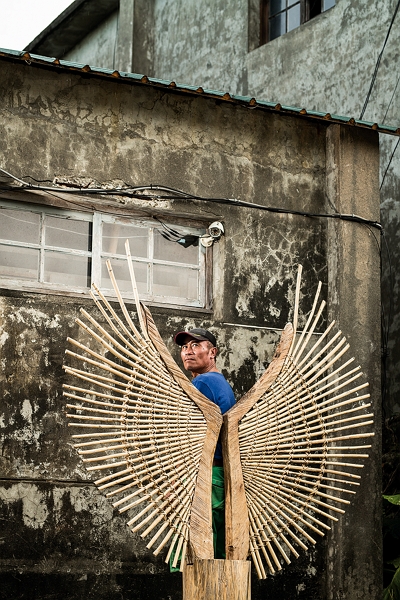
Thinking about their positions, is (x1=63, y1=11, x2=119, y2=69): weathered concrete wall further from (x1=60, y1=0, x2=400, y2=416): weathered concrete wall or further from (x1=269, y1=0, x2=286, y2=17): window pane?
(x1=269, y1=0, x2=286, y2=17): window pane

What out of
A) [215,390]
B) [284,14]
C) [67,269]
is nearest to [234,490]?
[215,390]

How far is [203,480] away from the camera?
4918mm

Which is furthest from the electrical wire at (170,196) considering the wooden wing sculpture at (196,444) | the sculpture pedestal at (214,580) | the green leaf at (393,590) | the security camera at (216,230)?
the sculpture pedestal at (214,580)

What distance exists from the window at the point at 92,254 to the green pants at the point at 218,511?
307 centimetres

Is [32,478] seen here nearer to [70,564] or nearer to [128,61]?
[70,564]

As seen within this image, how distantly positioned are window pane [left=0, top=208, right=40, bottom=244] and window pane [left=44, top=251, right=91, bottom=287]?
0.62 feet

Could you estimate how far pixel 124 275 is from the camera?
318 inches

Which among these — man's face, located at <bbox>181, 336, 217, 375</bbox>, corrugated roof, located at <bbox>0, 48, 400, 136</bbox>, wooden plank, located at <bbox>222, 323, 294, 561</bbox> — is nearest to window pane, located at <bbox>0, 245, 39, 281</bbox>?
corrugated roof, located at <bbox>0, 48, 400, 136</bbox>

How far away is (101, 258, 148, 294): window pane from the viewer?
7984 mm

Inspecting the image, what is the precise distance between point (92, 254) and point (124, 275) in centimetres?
32

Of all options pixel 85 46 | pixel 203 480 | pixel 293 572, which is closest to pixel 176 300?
pixel 293 572

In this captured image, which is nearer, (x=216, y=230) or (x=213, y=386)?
(x=213, y=386)

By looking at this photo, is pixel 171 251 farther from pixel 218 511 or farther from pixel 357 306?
pixel 218 511

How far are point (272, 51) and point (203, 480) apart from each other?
8.50 metres
